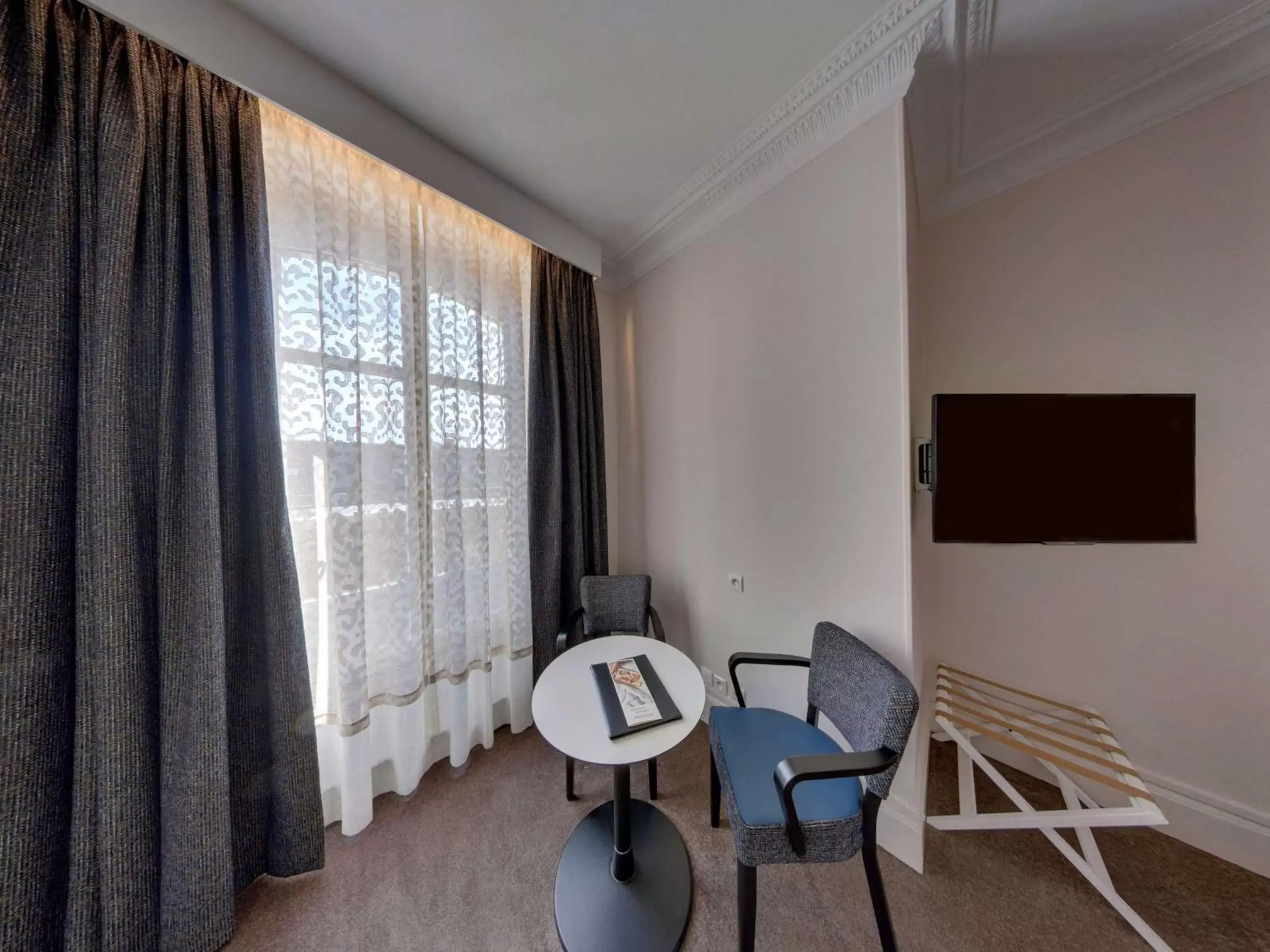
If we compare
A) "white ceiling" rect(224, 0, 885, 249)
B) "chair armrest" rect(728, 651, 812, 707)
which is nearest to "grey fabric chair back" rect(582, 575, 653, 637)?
"chair armrest" rect(728, 651, 812, 707)

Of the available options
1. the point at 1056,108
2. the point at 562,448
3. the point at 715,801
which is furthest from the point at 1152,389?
the point at 562,448

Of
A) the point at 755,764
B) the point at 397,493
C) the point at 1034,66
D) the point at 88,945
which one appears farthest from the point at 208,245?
the point at 1034,66

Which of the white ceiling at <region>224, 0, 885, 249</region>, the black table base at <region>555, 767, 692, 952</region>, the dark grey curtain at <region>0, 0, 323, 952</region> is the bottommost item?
the black table base at <region>555, 767, 692, 952</region>

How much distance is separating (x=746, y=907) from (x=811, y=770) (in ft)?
1.41

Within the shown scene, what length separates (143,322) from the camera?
3.51 feet

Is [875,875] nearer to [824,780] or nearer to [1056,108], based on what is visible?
[824,780]

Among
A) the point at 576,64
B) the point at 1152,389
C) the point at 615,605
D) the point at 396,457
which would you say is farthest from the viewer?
the point at 615,605

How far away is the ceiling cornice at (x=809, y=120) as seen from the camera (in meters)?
1.20

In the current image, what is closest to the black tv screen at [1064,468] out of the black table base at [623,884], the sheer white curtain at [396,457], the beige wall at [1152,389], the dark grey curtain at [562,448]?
the beige wall at [1152,389]

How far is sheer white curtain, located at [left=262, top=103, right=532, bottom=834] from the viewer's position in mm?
1400

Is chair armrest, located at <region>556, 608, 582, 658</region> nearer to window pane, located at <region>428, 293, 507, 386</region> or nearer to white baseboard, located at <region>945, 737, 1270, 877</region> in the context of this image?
window pane, located at <region>428, 293, 507, 386</region>

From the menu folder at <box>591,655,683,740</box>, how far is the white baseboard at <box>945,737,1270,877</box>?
1853mm

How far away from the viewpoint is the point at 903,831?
1.37 metres

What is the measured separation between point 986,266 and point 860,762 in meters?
2.17
